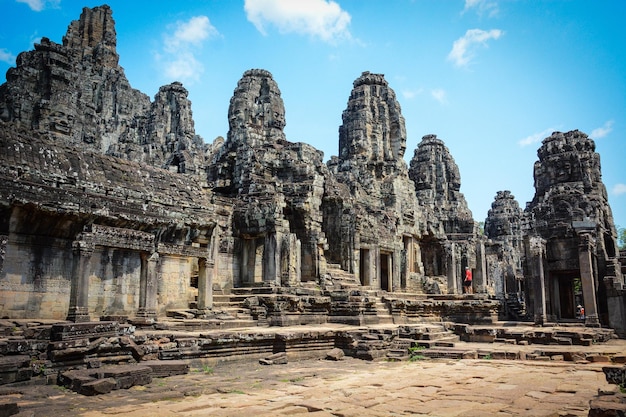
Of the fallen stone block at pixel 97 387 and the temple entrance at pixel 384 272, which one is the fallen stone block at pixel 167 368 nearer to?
the fallen stone block at pixel 97 387

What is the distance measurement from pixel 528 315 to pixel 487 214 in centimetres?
2900

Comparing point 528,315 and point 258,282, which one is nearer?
point 258,282

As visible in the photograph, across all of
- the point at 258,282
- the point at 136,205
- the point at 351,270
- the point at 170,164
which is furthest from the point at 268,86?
the point at 136,205

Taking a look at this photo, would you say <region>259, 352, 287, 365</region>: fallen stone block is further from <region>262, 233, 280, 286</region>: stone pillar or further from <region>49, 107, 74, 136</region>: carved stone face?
<region>49, 107, 74, 136</region>: carved stone face

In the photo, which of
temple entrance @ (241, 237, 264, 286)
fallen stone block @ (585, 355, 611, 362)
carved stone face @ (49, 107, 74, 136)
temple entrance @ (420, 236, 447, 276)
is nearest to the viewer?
fallen stone block @ (585, 355, 611, 362)

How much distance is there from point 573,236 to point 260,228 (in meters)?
13.1

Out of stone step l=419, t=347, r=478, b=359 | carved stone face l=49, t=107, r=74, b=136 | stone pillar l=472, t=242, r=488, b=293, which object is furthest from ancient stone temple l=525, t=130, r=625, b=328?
carved stone face l=49, t=107, r=74, b=136

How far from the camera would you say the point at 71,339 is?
32.2ft

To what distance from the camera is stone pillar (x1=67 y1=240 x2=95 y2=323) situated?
12438 mm

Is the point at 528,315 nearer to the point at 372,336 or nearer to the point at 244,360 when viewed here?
the point at 372,336

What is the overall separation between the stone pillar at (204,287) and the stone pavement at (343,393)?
456 centimetres

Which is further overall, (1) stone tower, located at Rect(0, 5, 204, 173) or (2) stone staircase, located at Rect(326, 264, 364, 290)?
(1) stone tower, located at Rect(0, 5, 204, 173)

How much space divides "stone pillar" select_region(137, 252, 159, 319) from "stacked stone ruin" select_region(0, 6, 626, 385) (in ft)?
0.17

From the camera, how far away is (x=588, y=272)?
20.1 meters
